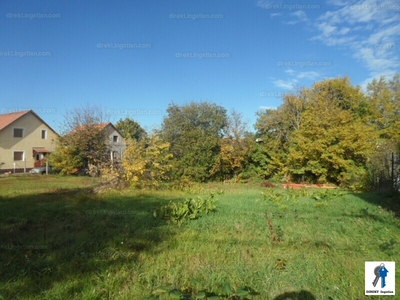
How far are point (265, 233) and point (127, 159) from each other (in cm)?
914

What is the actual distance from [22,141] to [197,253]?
31411mm

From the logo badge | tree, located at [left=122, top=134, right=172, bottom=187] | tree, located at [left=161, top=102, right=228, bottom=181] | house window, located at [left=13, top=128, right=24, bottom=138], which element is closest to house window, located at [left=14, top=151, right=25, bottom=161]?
house window, located at [left=13, top=128, right=24, bottom=138]

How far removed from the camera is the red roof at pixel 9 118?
27611mm

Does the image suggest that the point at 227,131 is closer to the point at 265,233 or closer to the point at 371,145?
the point at 371,145

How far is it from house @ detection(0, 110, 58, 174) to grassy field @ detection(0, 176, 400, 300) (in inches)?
992

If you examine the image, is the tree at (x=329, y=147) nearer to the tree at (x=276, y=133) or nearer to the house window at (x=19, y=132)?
the tree at (x=276, y=133)

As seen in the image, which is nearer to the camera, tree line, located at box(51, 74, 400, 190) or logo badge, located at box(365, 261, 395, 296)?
logo badge, located at box(365, 261, 395, 296)

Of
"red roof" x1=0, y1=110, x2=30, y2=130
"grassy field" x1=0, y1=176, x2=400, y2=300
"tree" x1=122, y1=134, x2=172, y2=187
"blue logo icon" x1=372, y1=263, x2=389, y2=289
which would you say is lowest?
"grassy field" x1=0, y1=176, x2=400, y2=300

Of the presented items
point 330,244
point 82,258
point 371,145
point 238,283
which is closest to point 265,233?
point 330,244

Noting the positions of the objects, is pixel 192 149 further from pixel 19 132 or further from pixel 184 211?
pixel 19 132

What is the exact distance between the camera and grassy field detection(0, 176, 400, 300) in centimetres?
286

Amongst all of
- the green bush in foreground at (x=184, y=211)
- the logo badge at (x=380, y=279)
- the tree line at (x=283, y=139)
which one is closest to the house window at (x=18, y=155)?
the tree line at (x=283, y=139)

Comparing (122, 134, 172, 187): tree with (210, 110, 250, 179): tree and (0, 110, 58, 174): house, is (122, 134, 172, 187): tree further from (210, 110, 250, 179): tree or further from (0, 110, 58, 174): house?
(0, 110, 58, 174): house

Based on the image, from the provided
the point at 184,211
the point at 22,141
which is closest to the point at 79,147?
the point at 22,141
